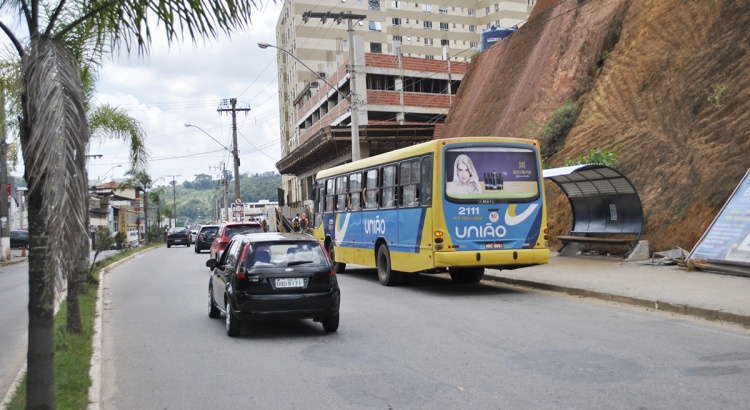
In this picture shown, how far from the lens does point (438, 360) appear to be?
8.16 m

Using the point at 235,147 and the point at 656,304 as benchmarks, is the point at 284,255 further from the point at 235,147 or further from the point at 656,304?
the point at 235,147

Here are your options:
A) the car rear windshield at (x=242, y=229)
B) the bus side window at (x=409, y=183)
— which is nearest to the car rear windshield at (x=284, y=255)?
the bus side window at (x=409, y=183)

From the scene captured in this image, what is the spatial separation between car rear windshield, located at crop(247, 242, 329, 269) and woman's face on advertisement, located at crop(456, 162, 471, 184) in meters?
5.34

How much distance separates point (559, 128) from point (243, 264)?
67.0ft

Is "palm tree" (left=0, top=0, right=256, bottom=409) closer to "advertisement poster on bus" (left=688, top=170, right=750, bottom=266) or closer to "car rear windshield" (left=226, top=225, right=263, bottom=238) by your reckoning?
"advertisement poster on bus" (left=688, top=170, right=750, bottom=266)

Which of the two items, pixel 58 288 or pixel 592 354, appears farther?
pixel 592 354

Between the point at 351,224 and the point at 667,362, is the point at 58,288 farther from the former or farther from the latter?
Result: the point at 351,224

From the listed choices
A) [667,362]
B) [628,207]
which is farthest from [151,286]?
[667,362]

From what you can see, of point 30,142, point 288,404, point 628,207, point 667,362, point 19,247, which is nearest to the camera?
point 30,142

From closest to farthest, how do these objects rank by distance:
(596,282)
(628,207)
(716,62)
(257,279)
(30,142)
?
1. (30,142)
2. (257,279)
3. (596,282)
4. (628,207)
5. (716,62)

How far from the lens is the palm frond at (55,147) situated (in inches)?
186

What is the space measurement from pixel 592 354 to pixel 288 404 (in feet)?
12.2

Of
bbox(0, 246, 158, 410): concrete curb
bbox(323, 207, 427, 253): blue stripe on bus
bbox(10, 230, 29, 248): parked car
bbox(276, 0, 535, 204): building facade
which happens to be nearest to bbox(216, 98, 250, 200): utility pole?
bbox(276, 0, 535, 204): building facade

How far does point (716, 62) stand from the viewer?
20969 millimetres
